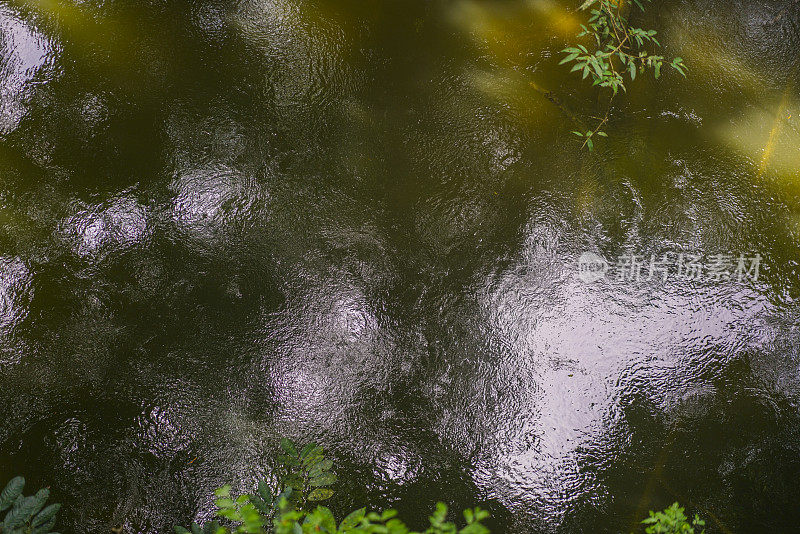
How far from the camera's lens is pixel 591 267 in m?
3.10

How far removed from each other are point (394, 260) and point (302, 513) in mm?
1956

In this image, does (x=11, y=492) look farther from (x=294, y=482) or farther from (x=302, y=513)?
(x=302, y=513)

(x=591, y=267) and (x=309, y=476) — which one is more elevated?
(x=591, y=267)

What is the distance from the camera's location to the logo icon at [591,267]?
3072 millimetres

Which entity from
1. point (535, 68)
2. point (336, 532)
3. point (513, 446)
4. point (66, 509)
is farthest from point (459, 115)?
point (66, 509)

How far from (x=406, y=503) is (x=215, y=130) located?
2.70m

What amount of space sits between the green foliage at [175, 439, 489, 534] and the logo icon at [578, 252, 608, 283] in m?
1.62

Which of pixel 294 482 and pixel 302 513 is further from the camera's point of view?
pixel 294 482

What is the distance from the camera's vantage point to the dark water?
8.64ft

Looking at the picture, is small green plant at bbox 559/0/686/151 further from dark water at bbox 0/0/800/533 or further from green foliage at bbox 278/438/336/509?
green foliage at bbox 278/438/336/509

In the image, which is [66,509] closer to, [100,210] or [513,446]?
[100,210]
